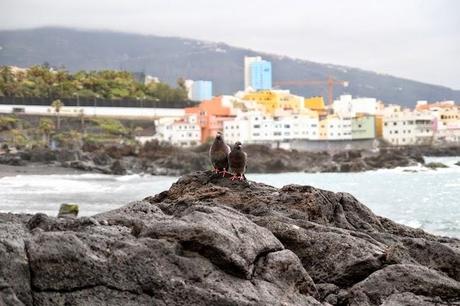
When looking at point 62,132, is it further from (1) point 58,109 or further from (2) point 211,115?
(2) point 211,115

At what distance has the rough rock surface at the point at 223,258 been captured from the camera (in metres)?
6.41

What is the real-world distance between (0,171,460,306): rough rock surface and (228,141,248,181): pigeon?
0.97 metres

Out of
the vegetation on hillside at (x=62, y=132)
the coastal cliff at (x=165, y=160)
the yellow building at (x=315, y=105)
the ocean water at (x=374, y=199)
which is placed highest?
the yellow building at (x=315, y=105)

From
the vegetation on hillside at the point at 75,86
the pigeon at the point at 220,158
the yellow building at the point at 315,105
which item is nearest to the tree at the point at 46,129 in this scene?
the vegetation on hillside at the point at 75,86

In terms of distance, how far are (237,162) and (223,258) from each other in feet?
13.9

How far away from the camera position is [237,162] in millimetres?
11281

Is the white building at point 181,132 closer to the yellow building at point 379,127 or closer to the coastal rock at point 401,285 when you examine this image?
the yellow building at point 379,127

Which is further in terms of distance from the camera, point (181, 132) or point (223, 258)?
point (181, 132)

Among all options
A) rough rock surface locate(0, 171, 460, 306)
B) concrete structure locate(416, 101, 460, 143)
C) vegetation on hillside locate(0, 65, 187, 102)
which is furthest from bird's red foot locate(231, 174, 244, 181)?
concrete structure locate(416, 101, 460, 143)

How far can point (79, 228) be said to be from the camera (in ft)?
23.9

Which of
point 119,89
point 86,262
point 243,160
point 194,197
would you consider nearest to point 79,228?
point 86,262

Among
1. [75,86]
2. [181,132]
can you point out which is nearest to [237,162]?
[181,132]

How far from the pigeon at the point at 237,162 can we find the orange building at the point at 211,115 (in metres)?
101

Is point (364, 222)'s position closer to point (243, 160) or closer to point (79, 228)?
point (243, 160)
